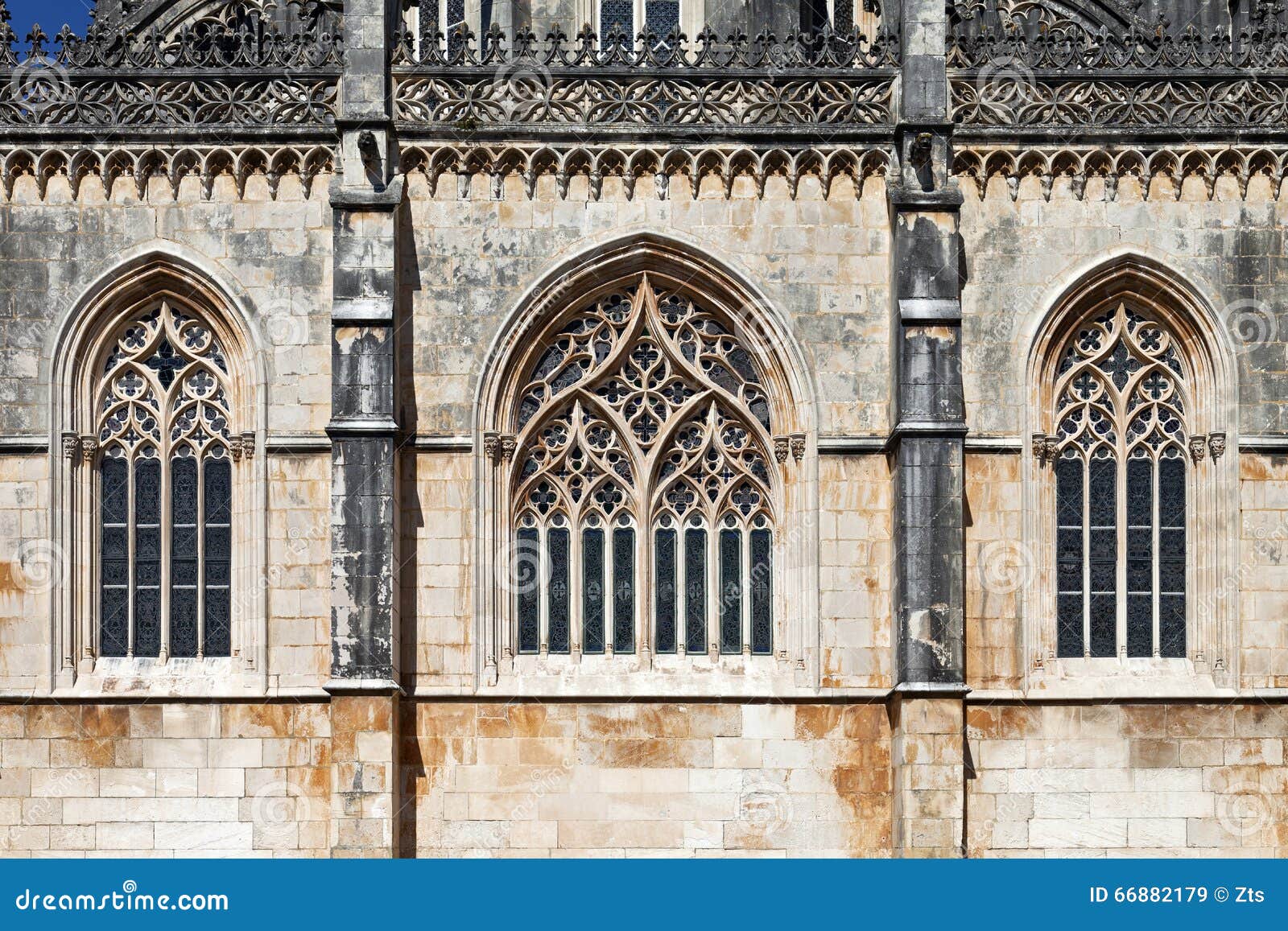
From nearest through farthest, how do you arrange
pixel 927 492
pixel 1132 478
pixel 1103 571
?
pixel 927 492 < pixel 1103 571 < pixel 1132 478

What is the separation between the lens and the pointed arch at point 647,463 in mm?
20656

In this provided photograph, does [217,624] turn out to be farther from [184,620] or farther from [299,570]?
[299,570]

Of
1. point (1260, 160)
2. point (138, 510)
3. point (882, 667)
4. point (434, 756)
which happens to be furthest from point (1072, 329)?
point (138, 510)

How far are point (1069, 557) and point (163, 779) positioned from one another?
9730 mm

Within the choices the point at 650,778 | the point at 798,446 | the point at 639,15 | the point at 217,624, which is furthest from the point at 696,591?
the point at 639,15

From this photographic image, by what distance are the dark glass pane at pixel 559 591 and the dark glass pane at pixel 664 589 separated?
935 millimetres

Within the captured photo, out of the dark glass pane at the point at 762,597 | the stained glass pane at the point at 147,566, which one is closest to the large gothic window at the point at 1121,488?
the dark glass pane at the point at 762,597

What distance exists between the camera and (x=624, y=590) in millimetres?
20875

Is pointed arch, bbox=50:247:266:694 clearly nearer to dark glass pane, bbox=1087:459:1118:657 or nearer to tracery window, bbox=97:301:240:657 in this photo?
tracery window, bbox=97:301:240:657

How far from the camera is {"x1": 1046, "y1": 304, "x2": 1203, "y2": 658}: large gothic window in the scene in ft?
68.4

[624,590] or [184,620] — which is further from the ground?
[624,590]

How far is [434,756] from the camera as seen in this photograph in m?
20.2

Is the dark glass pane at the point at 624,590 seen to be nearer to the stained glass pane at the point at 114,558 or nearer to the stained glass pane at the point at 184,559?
the stained glass pane at the point at 184,559

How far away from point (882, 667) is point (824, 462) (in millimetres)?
2213
